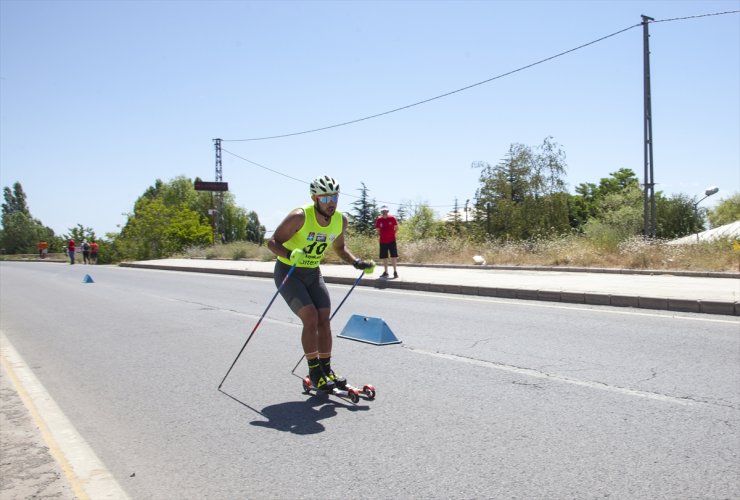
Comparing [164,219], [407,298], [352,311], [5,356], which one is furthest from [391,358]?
[164,219]

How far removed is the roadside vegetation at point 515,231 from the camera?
17.1 metres

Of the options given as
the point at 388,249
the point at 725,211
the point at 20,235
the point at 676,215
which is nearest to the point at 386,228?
the point at 388,249

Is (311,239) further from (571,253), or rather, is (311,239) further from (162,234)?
(162,234)

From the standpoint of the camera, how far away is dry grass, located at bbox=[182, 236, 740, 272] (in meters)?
15.4

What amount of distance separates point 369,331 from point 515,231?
34739mm

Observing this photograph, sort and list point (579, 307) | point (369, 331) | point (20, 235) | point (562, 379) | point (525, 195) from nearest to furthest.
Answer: point (562, 379) < point (369, 331) < point (579, 307) < point (525, 195) < point (20, 235)

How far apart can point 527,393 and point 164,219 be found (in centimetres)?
4346

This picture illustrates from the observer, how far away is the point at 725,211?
245 feet

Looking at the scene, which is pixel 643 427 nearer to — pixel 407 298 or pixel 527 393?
pixel 527 393

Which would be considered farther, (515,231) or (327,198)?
(515,231)

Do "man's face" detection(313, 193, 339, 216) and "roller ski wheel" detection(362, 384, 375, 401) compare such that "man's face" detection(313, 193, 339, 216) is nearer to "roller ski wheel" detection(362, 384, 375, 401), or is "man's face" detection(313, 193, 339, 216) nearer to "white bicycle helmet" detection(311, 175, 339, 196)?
"white bicycle helmet" detection(311, 175, 339, 196)

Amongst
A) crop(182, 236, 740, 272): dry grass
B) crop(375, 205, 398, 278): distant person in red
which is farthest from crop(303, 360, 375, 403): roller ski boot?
crop(182, 236, 740, 272): dry grass

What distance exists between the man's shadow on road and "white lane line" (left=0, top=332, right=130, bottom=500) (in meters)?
1.17

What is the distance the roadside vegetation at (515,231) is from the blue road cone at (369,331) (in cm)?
1063
